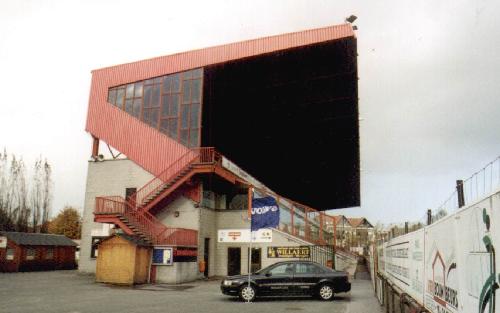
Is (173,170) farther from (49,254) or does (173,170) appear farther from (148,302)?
(49,254)

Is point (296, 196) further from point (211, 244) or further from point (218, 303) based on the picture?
point (218, 303)

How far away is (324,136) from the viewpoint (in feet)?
112

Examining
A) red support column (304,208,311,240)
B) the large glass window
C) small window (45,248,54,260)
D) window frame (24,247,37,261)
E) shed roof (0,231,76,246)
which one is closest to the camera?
red support column (304,208,311,240)

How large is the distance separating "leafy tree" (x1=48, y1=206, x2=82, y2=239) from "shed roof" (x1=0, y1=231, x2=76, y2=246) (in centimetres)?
3316

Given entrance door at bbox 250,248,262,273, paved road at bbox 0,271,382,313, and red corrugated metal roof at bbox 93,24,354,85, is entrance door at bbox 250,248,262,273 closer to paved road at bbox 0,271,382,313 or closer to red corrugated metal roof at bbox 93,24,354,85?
paved road at bbox 0,271,382,313

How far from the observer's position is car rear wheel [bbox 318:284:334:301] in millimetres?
16016

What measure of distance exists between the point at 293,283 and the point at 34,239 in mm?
25231

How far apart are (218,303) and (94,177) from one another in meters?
18.8

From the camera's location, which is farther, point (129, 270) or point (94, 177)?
point (94, 177)

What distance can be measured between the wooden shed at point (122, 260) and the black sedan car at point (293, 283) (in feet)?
25.5

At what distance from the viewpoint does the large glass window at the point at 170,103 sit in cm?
2817

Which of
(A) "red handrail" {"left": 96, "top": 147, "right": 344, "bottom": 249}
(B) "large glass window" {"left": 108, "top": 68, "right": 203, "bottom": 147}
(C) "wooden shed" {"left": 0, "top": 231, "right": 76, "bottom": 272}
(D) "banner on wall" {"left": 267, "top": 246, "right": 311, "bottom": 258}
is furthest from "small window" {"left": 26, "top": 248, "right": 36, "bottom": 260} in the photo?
(D) "banner on wall" {"left": 267, "top": 246, "right": 311, "bottom": 258}

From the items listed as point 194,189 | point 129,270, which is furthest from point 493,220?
point 194,189

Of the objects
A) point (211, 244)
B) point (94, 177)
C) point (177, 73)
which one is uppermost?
point (177, 73)
